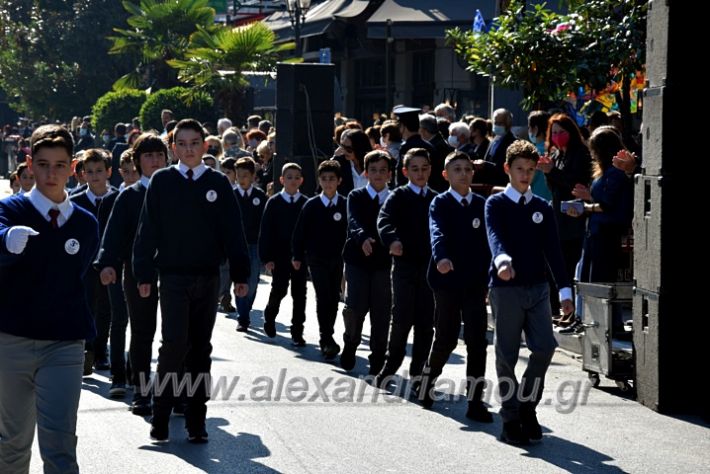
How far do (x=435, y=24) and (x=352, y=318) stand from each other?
17.3 meters

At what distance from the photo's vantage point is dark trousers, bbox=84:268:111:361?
35.0 ft

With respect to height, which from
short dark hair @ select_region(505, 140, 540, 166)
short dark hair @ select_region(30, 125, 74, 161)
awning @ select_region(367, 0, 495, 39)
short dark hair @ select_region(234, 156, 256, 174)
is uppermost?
awning @ select_region(367, 0, 495, 39)

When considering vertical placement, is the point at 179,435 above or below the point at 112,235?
below

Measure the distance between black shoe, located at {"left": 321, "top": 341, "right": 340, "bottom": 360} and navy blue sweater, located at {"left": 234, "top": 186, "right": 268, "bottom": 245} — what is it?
3.13 metres

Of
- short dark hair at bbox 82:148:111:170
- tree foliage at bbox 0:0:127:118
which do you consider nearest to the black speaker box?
short dark hair at bbox 82:148:111:170

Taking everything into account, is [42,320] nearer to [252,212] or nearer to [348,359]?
[348,359]

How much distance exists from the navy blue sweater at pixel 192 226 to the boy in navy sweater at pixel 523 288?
1616mm

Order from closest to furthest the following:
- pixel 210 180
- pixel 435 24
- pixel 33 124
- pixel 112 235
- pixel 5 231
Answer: pixel 5 231, pixel 210 180, pixel 112 235, pixel 435 24, pixel 33 124

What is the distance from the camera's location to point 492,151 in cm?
1474

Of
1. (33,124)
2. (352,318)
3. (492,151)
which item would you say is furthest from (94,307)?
(33,124)

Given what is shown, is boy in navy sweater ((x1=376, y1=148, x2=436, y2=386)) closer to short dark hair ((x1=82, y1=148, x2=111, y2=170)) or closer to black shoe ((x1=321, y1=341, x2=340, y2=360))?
black shoe ((x1=321, y1=341, x2=340, y2=360))

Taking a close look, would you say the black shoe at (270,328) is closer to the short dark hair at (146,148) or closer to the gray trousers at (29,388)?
the short dark hair at (146,148)

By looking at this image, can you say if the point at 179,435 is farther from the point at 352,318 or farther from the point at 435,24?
the point at 435,24

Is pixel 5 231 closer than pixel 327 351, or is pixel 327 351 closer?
pixel 5 231
